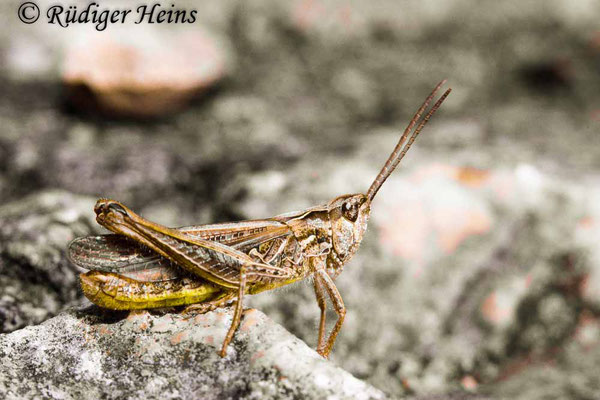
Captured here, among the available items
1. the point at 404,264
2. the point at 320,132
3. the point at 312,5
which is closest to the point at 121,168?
the point at 320,132

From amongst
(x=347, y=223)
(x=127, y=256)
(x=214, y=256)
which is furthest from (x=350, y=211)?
(x=127, y=256)

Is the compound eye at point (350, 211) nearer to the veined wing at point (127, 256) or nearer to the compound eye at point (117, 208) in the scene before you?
the veined wing at point (127, 256)

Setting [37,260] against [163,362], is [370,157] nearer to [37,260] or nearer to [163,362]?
[37,260]

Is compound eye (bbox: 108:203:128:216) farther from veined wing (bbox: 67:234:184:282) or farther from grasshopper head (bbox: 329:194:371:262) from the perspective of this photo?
grasshopper head (bbox: 329:194:371:262)

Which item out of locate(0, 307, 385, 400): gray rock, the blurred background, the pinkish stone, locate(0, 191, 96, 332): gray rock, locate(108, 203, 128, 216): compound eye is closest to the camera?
locate(0, 307, 385, 400): gray rock

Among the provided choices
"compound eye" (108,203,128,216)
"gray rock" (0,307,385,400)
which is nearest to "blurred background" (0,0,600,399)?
"gray rock" (0,307,385,400)

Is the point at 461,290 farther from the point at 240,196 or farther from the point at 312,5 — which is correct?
the point at 312,5
